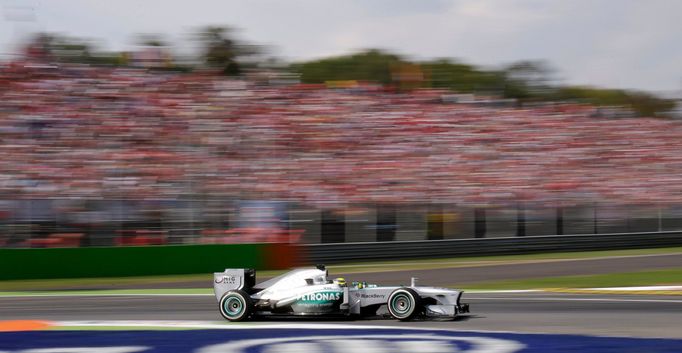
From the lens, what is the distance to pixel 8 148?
70.4 feet

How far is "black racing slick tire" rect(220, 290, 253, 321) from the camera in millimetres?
10055

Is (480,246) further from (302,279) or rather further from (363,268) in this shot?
(302,279)

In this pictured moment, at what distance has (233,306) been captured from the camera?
10.1 meters

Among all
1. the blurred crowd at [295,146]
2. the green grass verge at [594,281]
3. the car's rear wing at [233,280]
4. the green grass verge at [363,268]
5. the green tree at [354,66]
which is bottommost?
the green grass verge at [594,281]

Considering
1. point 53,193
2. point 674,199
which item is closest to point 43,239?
point 53,193

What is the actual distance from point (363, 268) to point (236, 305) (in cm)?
953

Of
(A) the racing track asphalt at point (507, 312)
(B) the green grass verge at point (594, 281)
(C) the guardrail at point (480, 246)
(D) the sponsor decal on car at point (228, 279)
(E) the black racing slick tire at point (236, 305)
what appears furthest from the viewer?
(C) the guardrail at point (480, 246)

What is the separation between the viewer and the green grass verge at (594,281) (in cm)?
1523

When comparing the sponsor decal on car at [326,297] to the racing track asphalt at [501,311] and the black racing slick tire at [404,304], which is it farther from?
the black racing slick tire at [404,304]

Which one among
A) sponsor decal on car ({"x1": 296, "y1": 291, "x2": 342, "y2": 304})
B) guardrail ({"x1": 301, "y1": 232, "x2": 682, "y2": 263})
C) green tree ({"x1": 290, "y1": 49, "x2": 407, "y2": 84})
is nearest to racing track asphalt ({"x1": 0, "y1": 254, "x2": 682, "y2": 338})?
sponsor decal on car ({"x1": 296, "y1": 291, "x2": 342, "y2": 304})

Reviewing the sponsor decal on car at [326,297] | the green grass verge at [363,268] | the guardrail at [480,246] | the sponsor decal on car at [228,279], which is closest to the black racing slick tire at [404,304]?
the sponsor decal on car at [326,297]

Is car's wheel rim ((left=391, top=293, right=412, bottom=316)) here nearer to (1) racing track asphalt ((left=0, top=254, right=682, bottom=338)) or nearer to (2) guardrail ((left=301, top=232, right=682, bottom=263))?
(1) racing track asphalt ((left=0, top=254, right=682, bottom=338))

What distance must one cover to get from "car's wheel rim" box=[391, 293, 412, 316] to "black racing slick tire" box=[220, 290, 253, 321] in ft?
5.36

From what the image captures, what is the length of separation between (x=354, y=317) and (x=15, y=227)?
10246mm
